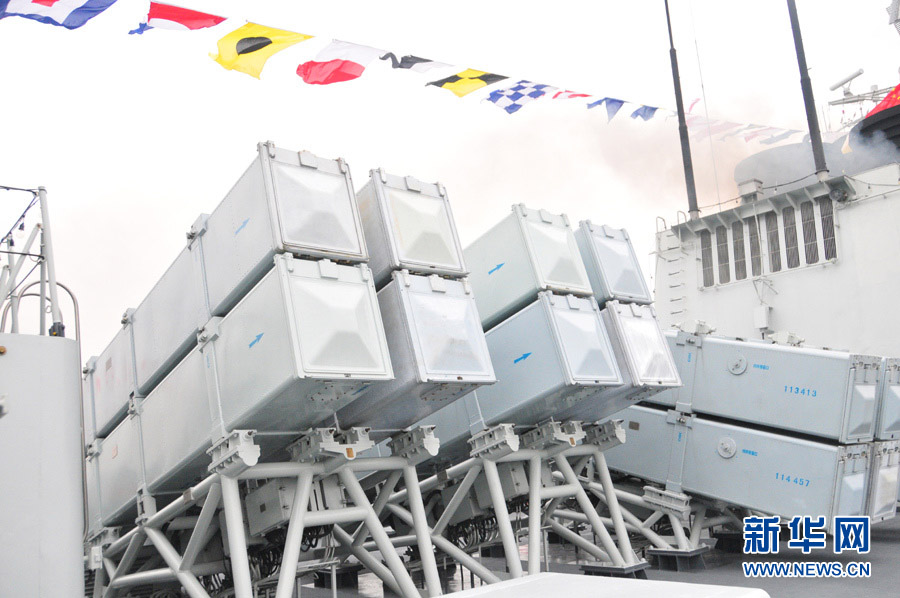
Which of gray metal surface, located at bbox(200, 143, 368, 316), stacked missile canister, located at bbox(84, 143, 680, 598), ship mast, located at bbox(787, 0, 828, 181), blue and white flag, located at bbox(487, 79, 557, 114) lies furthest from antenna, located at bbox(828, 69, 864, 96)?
gray metal surface, located at bbox(200, 143, 368, 316)

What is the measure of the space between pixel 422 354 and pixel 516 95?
7.77m

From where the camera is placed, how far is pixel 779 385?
922 centimetres

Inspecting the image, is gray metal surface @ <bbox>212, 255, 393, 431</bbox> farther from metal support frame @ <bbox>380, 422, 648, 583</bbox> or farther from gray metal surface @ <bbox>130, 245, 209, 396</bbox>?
metal support frame @ <bbox>380, 422, 648, 583</bbox>

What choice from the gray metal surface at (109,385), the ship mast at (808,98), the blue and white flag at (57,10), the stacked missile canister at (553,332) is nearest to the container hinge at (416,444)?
the stacked missile canister at (553,332)

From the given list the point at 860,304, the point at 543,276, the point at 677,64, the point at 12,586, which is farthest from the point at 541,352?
the point at 677,64

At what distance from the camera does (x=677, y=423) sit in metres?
9.87

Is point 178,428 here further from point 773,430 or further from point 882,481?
point 882,481

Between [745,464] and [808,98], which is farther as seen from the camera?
[808,98]

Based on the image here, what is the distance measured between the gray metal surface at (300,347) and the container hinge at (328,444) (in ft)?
0.41

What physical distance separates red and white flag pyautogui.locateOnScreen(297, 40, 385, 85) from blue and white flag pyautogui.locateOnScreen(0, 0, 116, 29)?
109 inches

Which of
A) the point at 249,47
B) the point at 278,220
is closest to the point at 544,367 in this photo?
the point at 278,220

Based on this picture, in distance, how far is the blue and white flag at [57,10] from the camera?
7.59 meters

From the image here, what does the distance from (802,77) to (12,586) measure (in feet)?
62.2

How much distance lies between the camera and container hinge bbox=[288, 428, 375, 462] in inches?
232
